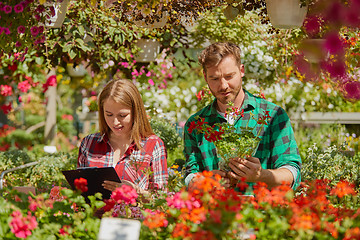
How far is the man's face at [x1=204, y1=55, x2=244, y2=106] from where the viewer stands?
1.89m

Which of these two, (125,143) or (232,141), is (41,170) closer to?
(125,143)

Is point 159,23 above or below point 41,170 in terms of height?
above

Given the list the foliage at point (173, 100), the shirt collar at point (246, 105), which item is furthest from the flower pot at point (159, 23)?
the foliage at point (173, 100)

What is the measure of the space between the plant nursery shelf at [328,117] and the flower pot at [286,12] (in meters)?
3.38

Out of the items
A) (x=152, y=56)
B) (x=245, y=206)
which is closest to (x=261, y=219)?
(x=245, y=206)

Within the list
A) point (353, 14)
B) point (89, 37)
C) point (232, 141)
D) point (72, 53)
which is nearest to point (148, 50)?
point (89, 37)

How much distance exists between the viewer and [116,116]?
216 centimetres

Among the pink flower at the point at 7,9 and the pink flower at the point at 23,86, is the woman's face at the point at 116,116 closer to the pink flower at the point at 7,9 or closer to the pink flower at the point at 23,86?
the pink flower at the point at 7,9

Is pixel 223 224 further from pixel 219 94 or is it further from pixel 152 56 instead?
pixel 152 56

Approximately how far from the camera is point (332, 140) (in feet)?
16.7

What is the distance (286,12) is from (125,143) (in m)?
0.94

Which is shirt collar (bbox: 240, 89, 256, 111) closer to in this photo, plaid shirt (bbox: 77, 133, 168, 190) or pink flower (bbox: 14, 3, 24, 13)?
plaid shirt (bbox: 77, 133, 168, 190)

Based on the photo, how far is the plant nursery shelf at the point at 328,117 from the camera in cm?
527

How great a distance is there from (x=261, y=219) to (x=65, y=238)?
53 centimetres
